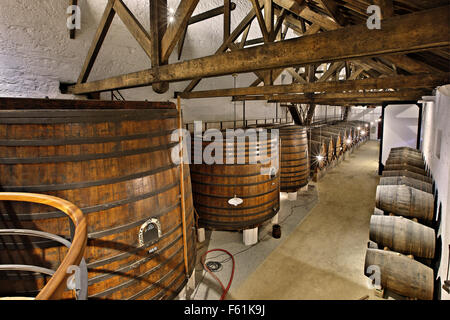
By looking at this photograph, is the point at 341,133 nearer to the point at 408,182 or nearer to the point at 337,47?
the point at 408,182

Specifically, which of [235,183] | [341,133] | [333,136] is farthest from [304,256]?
[341,133]

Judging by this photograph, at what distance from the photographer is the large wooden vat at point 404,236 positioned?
4.02 meters

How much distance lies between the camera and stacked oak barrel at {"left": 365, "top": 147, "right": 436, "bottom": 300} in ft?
12.3

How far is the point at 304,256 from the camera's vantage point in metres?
5.33

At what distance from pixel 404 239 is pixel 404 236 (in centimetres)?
5

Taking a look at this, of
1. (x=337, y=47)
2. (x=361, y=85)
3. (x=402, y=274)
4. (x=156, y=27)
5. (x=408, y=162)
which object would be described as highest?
(x=156, y=27)

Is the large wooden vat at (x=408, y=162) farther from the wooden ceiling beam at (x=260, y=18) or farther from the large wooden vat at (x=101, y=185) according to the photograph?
the large wooden vat at (x=101, y=185)

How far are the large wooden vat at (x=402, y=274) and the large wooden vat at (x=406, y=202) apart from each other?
1269mm

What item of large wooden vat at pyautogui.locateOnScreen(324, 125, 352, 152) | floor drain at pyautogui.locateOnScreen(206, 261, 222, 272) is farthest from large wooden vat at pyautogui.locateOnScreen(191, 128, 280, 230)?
large wooden vat at pyautogui.locateOnScreen(324, 125, 352, 152)

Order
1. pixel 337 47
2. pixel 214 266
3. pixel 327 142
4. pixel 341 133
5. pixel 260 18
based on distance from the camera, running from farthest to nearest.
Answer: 1. pixel 341 133
2. pixel 327 142
3. pixel 214 266
4. pixel 260 18
5. pixel 337 47

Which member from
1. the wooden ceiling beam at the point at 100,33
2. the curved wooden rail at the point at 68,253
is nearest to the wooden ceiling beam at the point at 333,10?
the wooden ceiling beam at the point at 100,33
